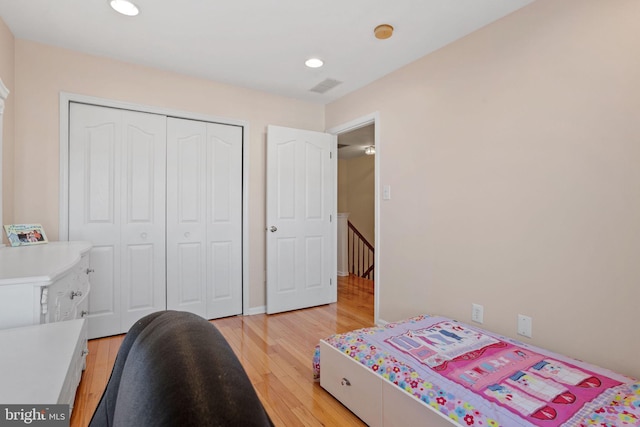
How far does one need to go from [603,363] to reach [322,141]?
9.89 ft

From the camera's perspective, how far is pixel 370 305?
3801 millimetres

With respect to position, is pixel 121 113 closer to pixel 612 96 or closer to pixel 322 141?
pixel 322 141

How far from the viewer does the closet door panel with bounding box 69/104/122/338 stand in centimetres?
266

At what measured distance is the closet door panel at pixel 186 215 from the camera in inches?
120

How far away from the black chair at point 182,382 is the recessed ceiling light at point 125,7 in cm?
229

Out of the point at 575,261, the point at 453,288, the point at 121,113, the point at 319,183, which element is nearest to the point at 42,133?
the point at 121,113

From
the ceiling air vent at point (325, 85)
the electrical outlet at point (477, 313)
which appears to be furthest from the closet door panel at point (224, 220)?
the electrical outlet at point (477, 313)

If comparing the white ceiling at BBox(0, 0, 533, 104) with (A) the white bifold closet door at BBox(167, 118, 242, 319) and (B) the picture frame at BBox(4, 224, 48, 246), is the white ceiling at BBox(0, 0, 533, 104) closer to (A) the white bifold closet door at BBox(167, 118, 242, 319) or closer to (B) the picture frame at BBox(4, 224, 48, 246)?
(A) the white bifold closet door at BBox(167, 118, 242, 319)

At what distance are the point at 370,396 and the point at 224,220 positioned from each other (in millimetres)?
2253

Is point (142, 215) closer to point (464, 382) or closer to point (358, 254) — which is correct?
point (464, 382)

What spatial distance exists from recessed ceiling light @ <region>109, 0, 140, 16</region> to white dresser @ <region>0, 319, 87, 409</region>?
197cm

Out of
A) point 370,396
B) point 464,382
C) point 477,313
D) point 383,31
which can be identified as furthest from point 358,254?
point 464,382

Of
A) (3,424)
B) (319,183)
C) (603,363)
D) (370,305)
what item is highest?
(319,183)

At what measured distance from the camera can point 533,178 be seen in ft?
6.58
